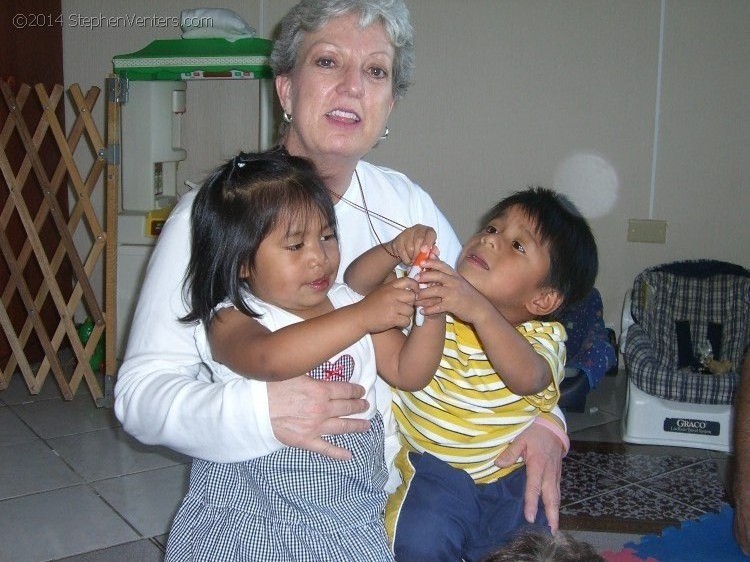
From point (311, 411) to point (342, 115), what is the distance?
531 mm

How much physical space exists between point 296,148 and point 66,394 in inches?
91.8

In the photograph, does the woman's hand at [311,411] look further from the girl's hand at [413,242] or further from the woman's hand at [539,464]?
the woman's hand at [539,464]

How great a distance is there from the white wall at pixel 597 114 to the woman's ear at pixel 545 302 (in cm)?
250

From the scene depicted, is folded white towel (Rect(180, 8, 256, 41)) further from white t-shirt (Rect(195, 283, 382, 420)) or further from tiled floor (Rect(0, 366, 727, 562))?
white t-shirt (Rect(195, 283, 382, 420))

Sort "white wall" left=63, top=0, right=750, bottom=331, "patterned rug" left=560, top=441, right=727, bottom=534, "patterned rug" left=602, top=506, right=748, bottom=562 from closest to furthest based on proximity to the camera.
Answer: "patterned rug" left=602, top=506, right=748, bottom=562 → "patterned rug" left=560, top=441, right=727, bottom=534 → "white wall" left=63, top=0, right=750, bottom=331

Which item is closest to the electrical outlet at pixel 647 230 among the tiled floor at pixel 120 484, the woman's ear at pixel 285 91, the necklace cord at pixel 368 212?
the tiled floor at pixel 120 484

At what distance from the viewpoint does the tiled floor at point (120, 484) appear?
7.23ft

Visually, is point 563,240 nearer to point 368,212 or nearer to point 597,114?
point 368,212

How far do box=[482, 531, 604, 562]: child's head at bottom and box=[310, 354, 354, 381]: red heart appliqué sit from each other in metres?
0.35

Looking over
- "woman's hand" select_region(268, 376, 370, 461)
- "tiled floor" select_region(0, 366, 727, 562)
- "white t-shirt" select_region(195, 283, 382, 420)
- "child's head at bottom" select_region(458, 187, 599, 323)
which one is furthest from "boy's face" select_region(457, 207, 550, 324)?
"tiled floor" select_region(0, 366, 727, 562)

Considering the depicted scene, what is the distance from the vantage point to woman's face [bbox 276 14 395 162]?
4.37 feet

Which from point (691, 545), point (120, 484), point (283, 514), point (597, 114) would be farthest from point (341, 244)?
point (597, 114)

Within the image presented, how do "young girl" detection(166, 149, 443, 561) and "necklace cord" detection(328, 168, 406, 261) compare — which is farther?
"necklace cord" detection(328, 168, 406, 261)

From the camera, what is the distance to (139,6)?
4.02 metres
